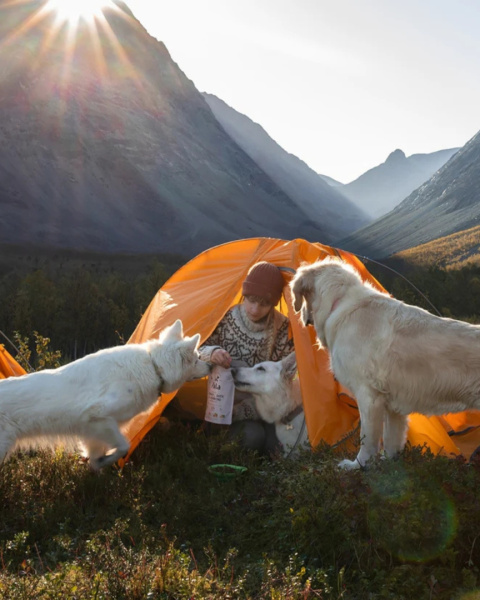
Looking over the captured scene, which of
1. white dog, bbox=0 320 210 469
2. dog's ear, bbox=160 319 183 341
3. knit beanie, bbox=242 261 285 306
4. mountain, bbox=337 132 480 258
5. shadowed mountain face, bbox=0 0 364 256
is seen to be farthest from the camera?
mountain, bbox=337 132 480 258

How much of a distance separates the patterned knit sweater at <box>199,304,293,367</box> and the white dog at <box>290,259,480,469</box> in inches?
51.3

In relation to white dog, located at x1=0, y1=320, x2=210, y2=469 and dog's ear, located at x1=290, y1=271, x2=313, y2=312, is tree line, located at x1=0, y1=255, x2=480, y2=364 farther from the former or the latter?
dog's ear, located at x1=290, y1=271, x2=313, y2=312

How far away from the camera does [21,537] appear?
153 inches

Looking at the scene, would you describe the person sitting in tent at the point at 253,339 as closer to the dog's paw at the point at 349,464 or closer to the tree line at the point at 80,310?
the dog's paw at the point at 349,464

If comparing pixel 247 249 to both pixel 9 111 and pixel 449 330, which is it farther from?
pixel 9 111

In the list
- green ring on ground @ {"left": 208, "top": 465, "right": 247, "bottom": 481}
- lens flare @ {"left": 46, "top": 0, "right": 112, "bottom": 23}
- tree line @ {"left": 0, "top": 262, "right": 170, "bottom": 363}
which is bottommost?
tree line @ {"left": 0, "top": 262, "right": 170, "bottom": 363}

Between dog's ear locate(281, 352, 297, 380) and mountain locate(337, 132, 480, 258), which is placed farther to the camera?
mountain locate(337, 132, 480, 258)

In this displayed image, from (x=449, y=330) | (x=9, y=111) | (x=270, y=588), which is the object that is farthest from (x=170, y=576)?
(x=9, y=111)

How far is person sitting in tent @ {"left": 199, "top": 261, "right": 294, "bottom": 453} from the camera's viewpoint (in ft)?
20.4

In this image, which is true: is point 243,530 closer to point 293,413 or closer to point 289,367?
→ point 293,413

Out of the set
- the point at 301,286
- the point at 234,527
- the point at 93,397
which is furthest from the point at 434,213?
the point at 234,527

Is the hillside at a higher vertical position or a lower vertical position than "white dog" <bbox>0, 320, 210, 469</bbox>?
higher

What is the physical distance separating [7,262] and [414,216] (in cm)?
9828

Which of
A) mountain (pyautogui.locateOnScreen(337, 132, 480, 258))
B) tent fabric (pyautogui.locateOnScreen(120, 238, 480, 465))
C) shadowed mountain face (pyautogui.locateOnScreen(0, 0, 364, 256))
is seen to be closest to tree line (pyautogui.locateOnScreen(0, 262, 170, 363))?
tent fabric (pyautogui.locateOnScreen(120, 238, 480, 465))
